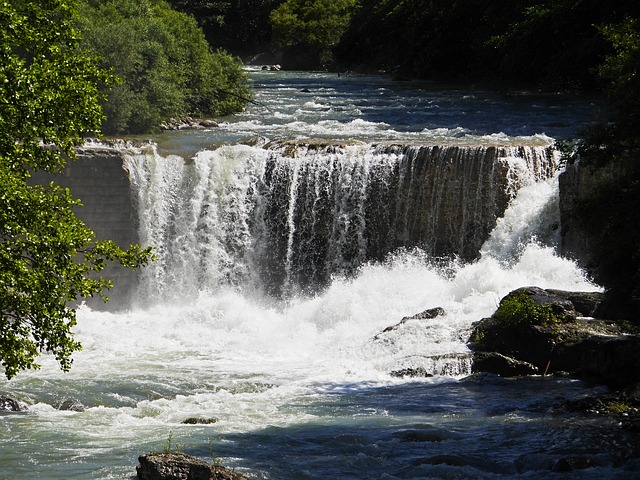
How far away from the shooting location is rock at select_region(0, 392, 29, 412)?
46.2ft

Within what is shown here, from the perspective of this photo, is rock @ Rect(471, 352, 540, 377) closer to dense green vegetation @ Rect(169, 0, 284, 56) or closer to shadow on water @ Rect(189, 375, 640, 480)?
shadow on water @ Rect(189, 375, 640, 480)

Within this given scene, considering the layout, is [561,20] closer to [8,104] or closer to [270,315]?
[270,315]

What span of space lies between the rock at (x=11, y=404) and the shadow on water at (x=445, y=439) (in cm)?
314

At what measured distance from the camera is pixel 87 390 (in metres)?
15.1

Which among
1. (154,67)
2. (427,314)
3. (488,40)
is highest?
(488,40)

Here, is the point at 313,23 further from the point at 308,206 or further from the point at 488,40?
the point at 308,206

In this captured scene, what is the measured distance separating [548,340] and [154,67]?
15278 millimetres

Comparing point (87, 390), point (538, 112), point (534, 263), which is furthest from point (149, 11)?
point (87, 390)

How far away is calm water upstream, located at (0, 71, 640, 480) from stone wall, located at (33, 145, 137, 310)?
352mm

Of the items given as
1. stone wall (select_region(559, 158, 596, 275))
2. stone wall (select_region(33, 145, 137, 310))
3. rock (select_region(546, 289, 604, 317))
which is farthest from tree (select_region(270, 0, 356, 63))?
rock (select_region(546, 289, 604, 317))

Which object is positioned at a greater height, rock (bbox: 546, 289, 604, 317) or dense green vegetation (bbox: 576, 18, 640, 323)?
dense green vegetation (bbox: 576, 18, 640, 323)

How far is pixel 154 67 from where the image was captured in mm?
27453

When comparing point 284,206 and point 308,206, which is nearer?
point 308,206

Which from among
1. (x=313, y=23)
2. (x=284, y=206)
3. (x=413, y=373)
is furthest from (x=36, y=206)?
(x=313, y=23)
